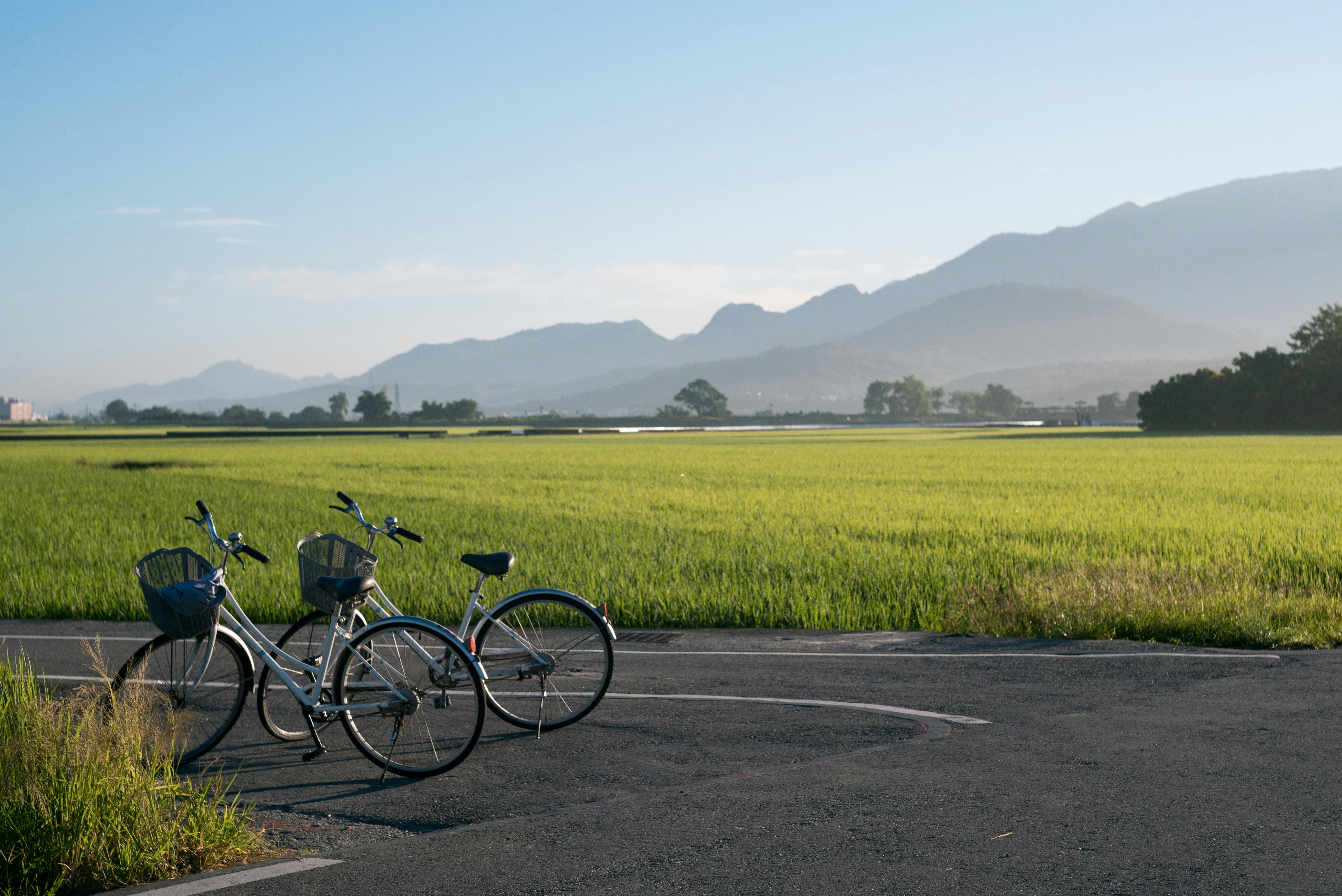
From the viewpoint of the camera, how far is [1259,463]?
152 ft

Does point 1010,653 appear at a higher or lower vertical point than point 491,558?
lower

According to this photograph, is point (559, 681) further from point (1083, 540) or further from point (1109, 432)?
point (1109, 432)

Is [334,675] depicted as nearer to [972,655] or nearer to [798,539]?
[972,655]

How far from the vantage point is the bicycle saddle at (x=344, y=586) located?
22.9 feet

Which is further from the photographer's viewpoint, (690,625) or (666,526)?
(666,526)

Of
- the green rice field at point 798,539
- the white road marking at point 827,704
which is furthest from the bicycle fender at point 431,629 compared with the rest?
the green rice field at point 798,539

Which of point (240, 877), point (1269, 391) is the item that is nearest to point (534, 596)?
point (240, 877)

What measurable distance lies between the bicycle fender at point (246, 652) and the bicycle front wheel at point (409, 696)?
0.73 m

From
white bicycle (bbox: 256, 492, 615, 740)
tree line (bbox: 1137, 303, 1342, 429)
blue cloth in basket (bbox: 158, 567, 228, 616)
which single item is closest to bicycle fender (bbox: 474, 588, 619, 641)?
white bicycle (bbox: 256, 492, 615, 740)

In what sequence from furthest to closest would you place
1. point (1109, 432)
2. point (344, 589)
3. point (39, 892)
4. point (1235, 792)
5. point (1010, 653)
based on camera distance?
point (1109, 432), point (1010, 653), point (344, 589), point (1235, 792), point (39, 892)

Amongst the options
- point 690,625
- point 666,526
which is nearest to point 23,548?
point 666,526

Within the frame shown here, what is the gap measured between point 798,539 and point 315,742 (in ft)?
46.5

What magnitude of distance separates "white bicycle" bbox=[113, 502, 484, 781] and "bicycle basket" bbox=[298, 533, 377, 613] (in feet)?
0.36

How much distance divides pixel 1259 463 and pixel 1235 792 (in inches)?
1805
